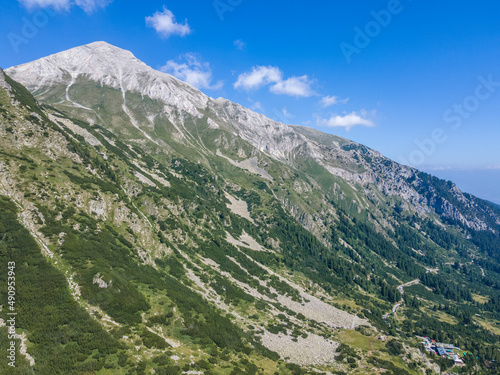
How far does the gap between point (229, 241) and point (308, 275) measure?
6131 centimetres

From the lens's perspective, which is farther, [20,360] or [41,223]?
[41,223]

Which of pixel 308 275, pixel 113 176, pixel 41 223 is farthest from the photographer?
pixel 308 275

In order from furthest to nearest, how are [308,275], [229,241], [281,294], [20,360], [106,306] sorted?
[308,275] < [229,241] < [281,294] < [106,306] < [20,360]

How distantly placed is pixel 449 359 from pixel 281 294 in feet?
278

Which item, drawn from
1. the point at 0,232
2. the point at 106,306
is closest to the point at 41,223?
the point at 0,232

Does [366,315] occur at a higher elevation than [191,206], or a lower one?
lower

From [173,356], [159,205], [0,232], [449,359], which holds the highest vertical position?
[159,205]

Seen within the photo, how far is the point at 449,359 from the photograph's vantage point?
405 feet

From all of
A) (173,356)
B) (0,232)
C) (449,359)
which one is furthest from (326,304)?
(0,232)

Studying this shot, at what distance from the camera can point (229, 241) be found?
15912 centimetres

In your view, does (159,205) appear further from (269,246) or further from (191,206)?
(269,246)

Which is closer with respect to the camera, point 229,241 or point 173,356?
point 173,356

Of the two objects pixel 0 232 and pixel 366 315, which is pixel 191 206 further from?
pixel 366 315

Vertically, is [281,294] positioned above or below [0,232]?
below
